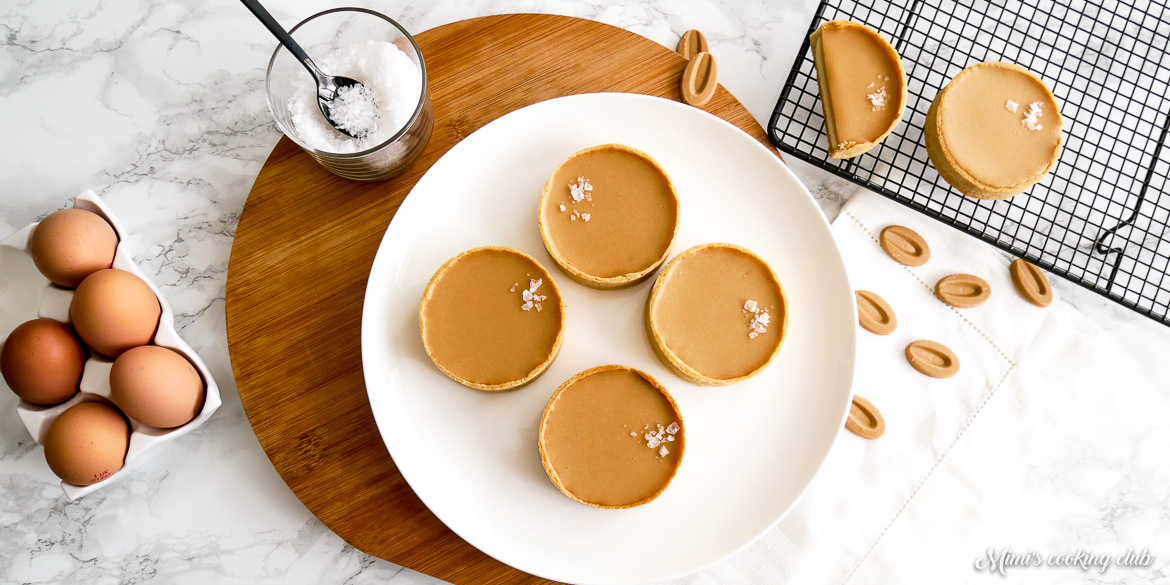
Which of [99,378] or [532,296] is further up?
[532,296]

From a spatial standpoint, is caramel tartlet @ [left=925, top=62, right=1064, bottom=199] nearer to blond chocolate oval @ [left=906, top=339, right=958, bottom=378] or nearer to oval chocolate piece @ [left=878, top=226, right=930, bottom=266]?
oval chocolate piece @ [left=878, top=226, right=930, bottom=266]

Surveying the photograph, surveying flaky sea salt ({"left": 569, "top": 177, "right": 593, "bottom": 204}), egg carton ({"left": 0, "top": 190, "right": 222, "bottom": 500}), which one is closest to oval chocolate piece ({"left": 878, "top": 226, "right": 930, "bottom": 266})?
flaky sea salt ({"left": 569, "top": 177, "right": 593, "bottom": 204})

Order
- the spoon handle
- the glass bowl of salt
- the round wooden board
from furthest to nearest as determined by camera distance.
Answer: the round wooden board
the glass bowl of salt
the spoon handle

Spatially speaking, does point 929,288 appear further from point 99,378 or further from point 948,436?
point 99,378

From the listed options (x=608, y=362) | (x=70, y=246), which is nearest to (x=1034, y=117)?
(x=608, y=362)

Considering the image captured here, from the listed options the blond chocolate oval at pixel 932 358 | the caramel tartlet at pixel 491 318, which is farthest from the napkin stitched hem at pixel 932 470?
the caramel tartlet at pixel 491 318

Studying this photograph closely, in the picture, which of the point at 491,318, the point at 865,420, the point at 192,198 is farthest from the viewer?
the point at 192,198

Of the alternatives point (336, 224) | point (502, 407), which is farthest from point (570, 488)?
point (336, 224)
